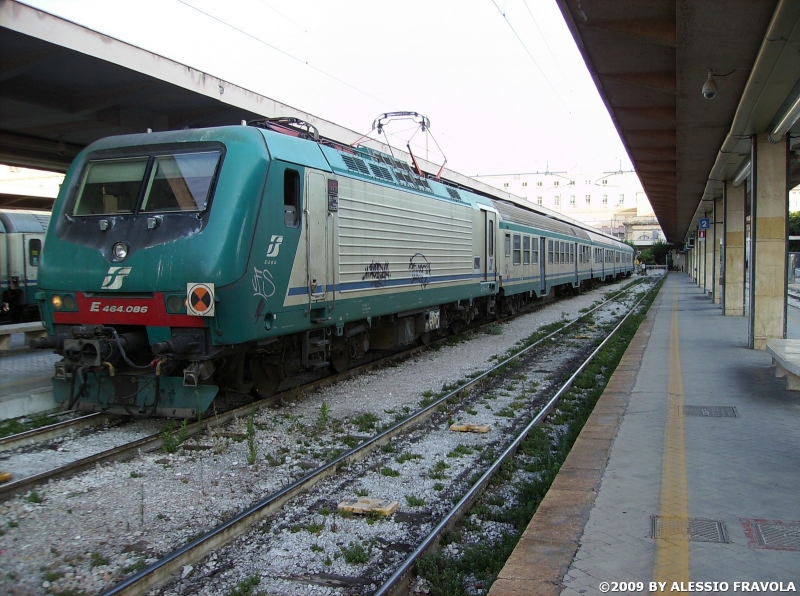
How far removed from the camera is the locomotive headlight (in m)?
6.96

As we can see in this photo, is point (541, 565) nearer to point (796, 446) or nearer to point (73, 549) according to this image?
point (73, 549)

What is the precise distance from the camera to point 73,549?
4312 mm

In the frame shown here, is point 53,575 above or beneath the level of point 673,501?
beneath

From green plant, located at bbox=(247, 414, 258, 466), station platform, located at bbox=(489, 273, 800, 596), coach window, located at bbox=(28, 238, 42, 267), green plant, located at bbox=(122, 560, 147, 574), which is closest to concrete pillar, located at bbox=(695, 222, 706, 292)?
station platform, located at bbox=(489, 273, 800, 596)

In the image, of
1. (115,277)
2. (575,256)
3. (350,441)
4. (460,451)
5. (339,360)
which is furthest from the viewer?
(575,256)

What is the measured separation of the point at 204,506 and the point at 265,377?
11.2ft

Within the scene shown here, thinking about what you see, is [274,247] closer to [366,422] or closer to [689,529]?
[366,422]

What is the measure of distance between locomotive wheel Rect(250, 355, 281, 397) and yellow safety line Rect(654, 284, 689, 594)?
4.58m

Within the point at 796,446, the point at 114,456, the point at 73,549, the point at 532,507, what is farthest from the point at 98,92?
the point at 796,446

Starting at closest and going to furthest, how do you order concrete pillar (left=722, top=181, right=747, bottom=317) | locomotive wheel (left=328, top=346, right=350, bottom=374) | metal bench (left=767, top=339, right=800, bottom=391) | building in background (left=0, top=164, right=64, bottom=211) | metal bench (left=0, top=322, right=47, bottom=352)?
1. metal bench (left=767, top=339, right=800, bottom=391)
2. locomotive wheel (left=328, top=346, right=350, bottom=374)
3. metal bench (left=0, top=322, right=47, bottom=352)
4. concrete pillar (left=722, top=181, right=747, bottom=317)
5. building in background (left=0, top=164, right=64, bottom=211)

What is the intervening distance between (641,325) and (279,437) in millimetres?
12873

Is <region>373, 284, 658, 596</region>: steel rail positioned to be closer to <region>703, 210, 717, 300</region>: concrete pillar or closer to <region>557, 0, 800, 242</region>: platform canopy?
<region>557, 0, 800, 242</region>: platform canopy

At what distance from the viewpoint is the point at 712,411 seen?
7.62m

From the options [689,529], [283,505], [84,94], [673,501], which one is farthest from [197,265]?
[84,94]
